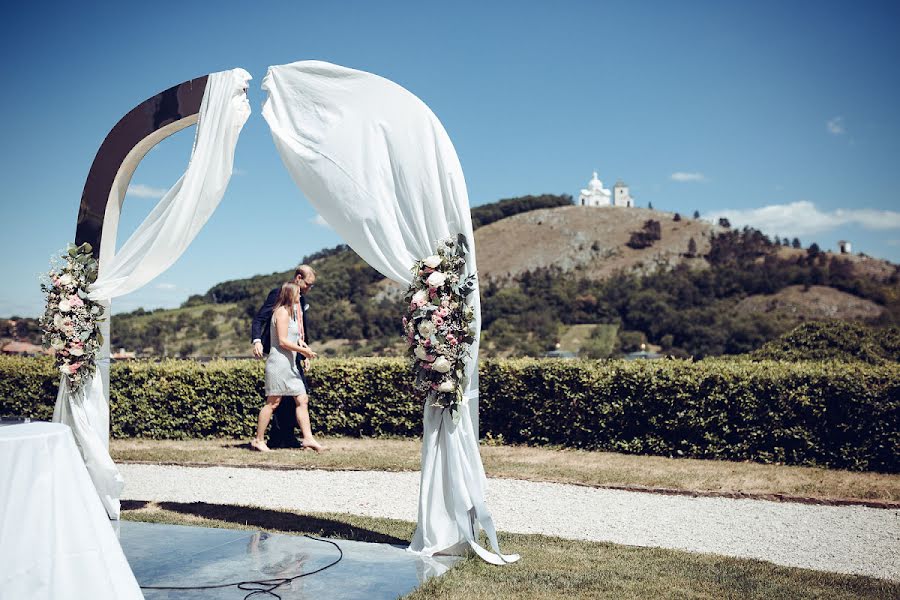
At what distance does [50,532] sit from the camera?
11.0 feet

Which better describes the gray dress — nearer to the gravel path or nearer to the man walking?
the man walking

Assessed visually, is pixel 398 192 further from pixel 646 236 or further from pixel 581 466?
pixel 646 236

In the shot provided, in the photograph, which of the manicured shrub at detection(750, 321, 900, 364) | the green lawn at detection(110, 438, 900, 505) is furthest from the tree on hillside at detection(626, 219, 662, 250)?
the green lawn at detection(110, 438, 900, 505)

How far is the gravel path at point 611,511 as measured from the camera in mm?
5191

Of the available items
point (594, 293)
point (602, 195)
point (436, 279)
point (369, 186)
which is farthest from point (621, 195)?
point (436, 279)

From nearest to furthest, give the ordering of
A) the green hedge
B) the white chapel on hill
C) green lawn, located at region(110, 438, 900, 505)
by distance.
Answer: green lawn, located at region(110, 438, 900, 505)
the green hedge
the white chapel on hill

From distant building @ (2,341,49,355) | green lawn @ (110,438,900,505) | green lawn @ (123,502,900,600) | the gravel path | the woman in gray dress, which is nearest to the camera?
green lawn @ (123,502,900,600)

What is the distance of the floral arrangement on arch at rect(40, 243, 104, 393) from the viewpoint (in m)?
5.99

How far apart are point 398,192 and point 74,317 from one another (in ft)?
10.0

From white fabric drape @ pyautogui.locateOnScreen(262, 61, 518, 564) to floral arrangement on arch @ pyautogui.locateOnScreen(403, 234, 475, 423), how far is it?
0.27 feet

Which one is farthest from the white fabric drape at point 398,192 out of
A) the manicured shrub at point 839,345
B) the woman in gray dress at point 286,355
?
the manicured shrub at point 839,345

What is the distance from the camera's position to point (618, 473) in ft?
24.3

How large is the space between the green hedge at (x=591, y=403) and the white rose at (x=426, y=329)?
14.5 ft

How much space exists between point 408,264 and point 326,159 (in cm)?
89
